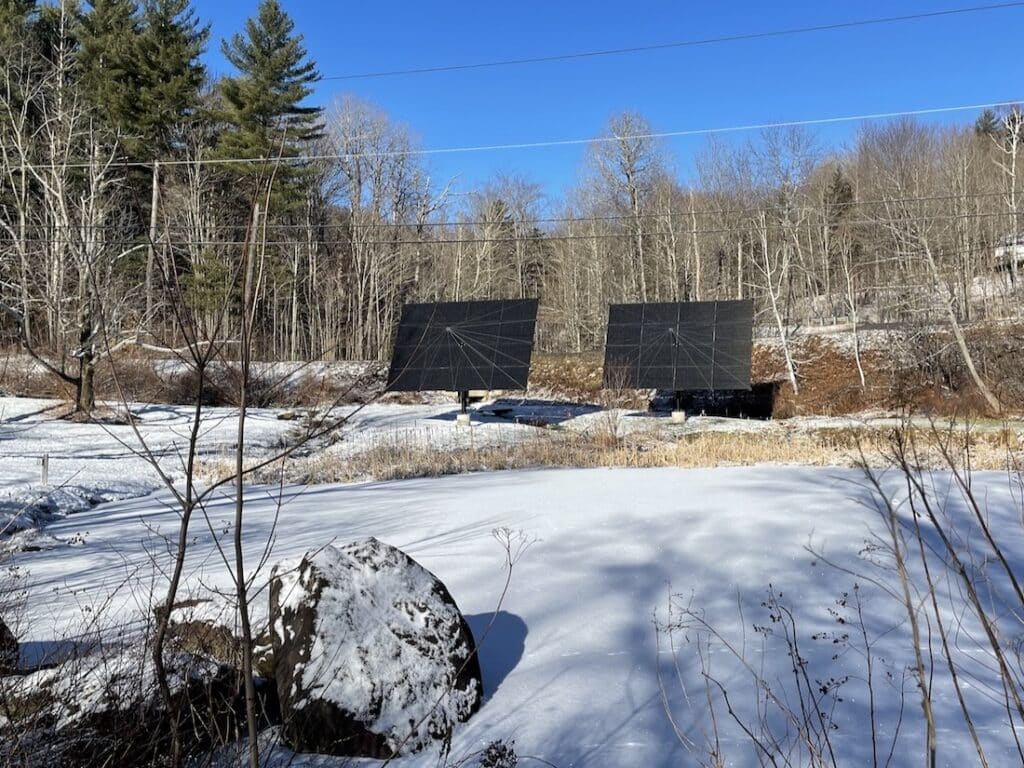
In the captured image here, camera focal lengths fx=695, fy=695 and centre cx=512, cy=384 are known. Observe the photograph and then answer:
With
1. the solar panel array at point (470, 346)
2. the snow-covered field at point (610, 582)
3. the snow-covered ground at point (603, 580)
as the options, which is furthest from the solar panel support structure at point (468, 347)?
the snow-covered ground at point (603, 580)

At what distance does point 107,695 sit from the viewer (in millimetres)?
2848

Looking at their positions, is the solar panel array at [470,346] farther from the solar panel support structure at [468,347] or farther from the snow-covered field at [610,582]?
the snow-covered field at [610,582]

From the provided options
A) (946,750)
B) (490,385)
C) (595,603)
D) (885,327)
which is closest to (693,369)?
(490,385)

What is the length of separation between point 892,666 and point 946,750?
0.73 metres

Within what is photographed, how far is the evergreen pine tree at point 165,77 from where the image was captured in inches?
969

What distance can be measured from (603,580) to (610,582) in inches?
2.3

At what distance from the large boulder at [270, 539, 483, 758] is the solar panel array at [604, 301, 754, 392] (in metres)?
14.3

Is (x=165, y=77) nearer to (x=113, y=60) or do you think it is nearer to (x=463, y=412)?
(x=113, y=60)

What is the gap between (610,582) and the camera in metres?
4.97

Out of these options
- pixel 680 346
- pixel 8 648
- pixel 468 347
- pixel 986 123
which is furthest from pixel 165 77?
pixel 986 123

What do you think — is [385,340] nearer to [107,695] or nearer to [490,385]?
[490,385]

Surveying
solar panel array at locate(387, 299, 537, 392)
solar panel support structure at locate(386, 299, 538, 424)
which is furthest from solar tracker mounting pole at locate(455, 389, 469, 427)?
solar panel array at locate(387, 299, 537, 392)

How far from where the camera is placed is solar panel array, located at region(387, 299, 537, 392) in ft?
59.4

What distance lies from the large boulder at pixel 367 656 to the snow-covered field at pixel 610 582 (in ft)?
0.56
